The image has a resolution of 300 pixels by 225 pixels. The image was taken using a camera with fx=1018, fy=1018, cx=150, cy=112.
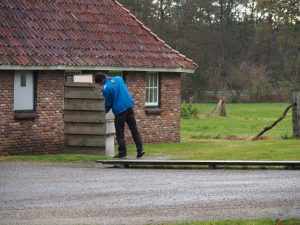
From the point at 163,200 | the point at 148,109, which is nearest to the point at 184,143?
the point at 148,109

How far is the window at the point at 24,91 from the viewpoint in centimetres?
2692

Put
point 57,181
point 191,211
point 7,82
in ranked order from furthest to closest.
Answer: point 7,82, point 57,181, point 191,211

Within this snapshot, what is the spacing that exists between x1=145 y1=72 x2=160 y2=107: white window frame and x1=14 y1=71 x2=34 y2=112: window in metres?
5.32

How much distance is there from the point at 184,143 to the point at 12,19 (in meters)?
7.04

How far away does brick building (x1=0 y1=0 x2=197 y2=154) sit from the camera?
87.6 feet

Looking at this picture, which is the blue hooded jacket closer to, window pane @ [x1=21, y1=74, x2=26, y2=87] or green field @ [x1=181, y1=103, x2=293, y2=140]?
window pane @ [x1=21, y1=74, x2=26, y2=87]

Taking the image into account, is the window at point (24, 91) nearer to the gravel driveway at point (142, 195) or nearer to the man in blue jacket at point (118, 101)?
the man in blue jacket at point (118, 101)

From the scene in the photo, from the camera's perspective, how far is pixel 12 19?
2780 cm

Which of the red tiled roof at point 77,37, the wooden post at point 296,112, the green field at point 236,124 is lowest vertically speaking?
the green field at point 236,124

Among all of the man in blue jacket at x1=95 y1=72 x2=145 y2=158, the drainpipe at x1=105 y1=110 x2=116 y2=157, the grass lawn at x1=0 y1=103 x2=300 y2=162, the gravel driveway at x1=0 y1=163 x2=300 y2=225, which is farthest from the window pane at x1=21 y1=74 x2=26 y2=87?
the gravel driveway at x1=0 y1=163 x2=300 y2=225

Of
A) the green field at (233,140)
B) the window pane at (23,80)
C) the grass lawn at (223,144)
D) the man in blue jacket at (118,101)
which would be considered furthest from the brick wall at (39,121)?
the man in blue jacket at (118,101)

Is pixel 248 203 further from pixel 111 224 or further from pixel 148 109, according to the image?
pixel 148 109

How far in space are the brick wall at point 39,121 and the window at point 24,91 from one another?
20 cm

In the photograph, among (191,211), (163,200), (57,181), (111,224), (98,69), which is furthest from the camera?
(98,69)
